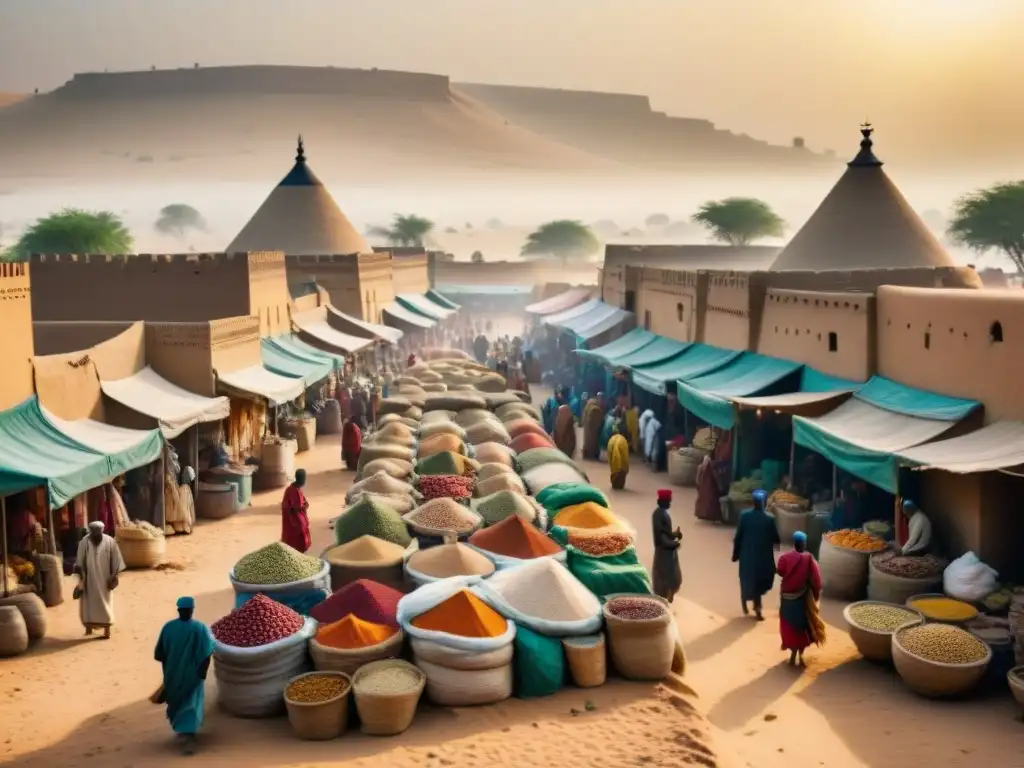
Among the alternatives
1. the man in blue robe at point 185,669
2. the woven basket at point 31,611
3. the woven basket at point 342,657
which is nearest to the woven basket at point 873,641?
the woven basket at point 342,657

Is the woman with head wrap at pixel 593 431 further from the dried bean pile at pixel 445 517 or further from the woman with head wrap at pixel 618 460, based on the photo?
the dried bean pile at pixel 445 517

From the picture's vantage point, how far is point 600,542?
992cm

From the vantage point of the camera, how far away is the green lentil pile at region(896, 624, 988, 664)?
798cm

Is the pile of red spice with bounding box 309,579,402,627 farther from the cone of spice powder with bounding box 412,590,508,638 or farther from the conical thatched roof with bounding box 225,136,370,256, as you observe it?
the conical thatched roof with bounding box 225,136,370,256

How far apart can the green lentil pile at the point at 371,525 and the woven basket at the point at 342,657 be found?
220 centimetres

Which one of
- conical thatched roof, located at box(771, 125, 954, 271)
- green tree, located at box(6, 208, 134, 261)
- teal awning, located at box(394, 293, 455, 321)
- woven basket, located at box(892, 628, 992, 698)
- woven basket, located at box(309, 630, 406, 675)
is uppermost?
green tree, located at box(6, 208, 134, 261)

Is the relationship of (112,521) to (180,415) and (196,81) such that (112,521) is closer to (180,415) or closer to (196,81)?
(180,415)

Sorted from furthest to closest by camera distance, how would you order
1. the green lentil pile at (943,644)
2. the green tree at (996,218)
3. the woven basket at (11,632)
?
1. the green tree at (996,218)
2. the woven basket at (11,632)
3. the green lentil pile at (943,644)

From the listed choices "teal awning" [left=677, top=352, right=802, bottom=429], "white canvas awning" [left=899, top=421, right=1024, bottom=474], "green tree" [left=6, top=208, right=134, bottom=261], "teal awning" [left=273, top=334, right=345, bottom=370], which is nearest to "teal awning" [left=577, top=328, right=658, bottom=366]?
"teal awning" [left=677, top=352, right=802, bottom=429]

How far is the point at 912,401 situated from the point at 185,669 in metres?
8.12

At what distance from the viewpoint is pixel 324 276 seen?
28.1m

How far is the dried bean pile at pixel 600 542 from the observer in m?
9.80

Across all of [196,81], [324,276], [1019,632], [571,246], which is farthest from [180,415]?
[196,81]

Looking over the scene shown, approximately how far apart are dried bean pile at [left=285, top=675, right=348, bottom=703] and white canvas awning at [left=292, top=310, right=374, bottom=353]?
14847 mm
